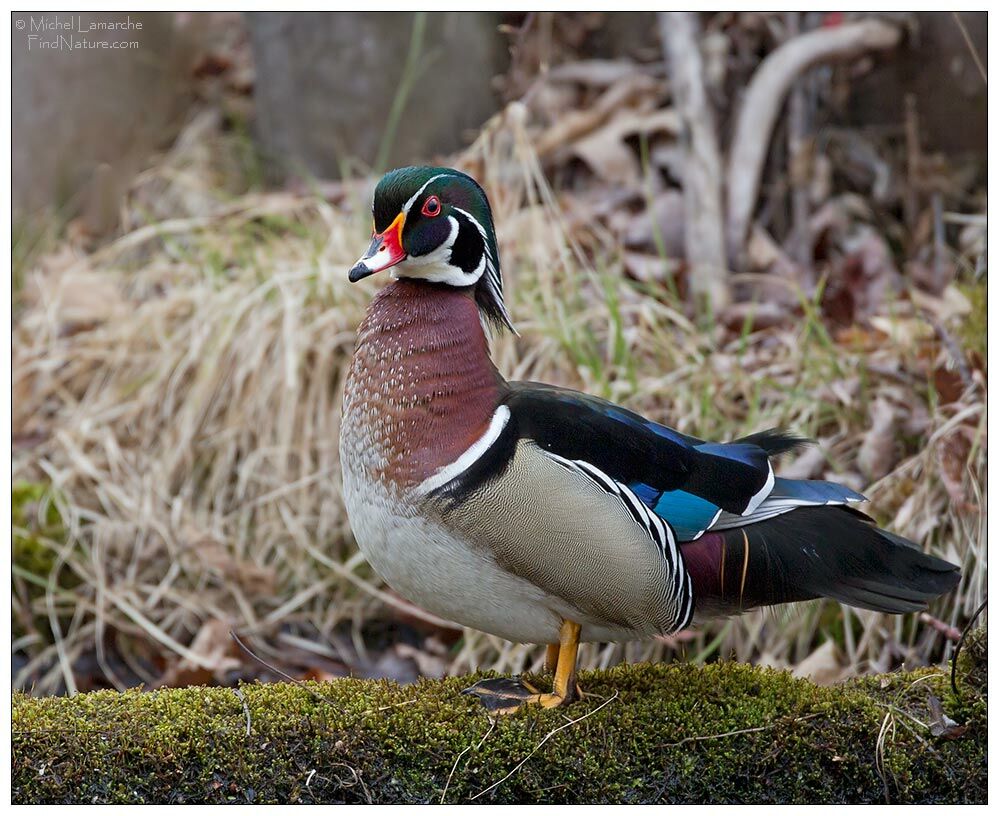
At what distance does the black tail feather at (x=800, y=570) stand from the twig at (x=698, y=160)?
1.68 metres

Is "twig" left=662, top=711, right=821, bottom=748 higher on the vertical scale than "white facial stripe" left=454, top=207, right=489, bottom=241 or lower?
lower

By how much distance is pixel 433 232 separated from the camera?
184cm

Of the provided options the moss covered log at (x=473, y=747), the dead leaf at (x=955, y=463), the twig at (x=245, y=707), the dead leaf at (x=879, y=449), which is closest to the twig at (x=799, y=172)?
the dead leaf at (x=879, y=449)

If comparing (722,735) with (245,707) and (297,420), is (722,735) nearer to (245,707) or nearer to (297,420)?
(245,707)

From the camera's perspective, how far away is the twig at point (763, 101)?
366cm

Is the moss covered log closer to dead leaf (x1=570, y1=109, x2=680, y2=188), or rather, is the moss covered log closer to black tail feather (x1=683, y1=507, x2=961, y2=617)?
black tail feather (x1=683, y1=507, x2=961, y2=617)

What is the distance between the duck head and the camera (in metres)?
1.80

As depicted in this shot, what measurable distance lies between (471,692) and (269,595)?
1.43 meters

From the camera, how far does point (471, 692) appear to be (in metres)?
1.94

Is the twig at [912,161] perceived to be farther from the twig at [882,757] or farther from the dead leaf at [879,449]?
the twig at [882,757]

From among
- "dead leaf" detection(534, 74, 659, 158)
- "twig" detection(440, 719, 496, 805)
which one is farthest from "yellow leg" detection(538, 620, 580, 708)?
"dead leaf" detection(534, 74, 659, 158)

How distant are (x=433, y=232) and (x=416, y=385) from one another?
0.79 ft

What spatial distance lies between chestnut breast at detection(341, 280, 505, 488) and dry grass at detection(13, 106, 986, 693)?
1.18 m

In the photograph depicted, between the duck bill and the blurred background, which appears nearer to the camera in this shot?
the duck bill
